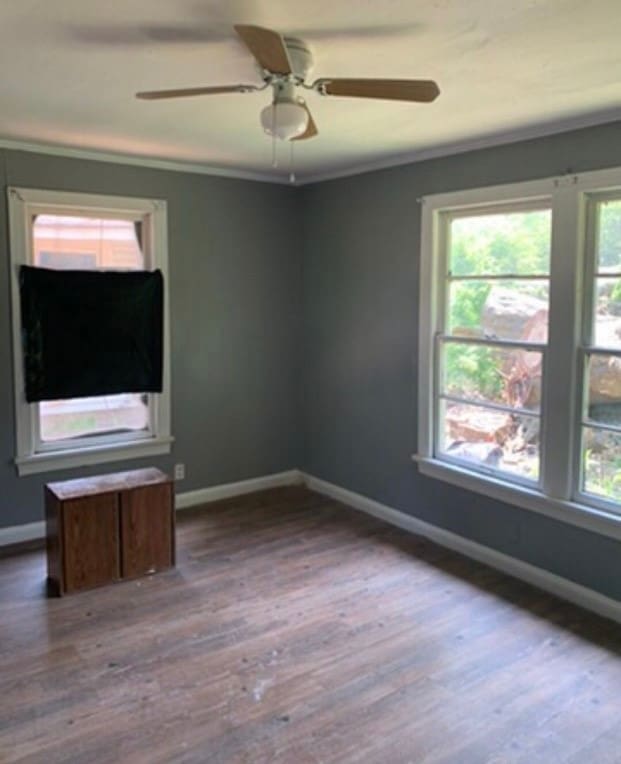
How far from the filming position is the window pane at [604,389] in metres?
3.24

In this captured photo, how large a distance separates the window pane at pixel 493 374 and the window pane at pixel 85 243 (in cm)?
219

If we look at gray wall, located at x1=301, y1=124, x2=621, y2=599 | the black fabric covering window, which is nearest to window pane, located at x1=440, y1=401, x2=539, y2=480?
gray wall, located at x1=301, y1=124, x2=621, y2=599

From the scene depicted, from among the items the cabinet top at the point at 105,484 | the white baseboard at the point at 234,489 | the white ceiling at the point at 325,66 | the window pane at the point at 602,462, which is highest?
the white ceiling at the point at 325,66

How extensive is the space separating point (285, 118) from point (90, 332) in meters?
2.50

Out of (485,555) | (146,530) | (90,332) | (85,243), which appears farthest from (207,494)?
(485,555)

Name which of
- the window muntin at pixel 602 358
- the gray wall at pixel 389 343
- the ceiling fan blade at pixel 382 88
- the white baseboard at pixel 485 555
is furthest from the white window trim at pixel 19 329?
the window muntin at pixel 602 358

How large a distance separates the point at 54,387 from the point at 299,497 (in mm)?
1973

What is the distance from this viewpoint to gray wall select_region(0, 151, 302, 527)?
4.31 meters

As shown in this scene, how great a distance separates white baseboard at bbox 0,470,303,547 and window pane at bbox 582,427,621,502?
8.30ft

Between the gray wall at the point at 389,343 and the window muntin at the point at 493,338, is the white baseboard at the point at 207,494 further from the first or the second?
the window muntin at the point at 493,338

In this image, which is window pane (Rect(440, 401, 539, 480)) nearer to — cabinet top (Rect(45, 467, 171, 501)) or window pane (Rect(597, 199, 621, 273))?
window pane (Rect(597, 199, 621, 273))

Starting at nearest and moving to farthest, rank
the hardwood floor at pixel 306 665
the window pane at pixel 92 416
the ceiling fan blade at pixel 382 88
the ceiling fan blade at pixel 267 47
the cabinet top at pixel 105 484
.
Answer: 1. the ceiling fan blade at pixel 267 47
2. the ceiling fan blade at pixel 382 88
3. the hardwood floor at pixel 306 665
4. the cabinet top at pixel 105 484
5. the window pane at pixel 92 416

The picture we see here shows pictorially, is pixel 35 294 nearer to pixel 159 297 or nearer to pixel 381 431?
pixel 159 297

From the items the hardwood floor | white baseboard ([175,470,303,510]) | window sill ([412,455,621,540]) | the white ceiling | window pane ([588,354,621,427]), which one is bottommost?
the hardwood floor
